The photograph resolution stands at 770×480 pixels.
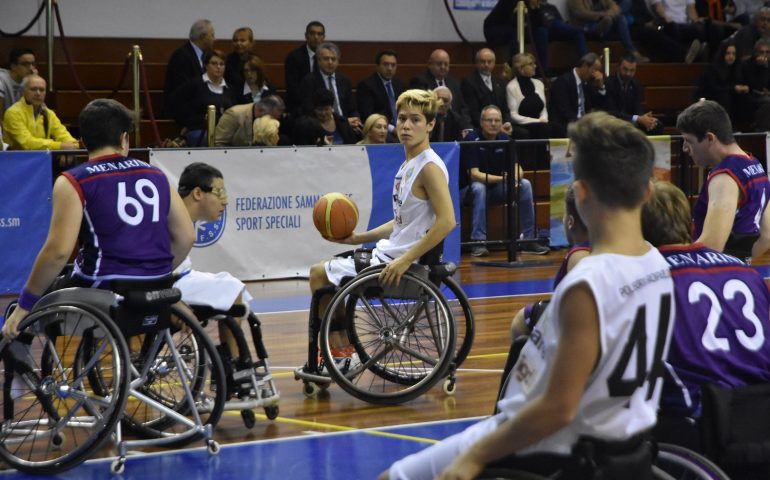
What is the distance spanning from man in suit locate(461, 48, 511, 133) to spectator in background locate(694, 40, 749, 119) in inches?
128

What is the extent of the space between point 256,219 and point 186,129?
67.6 inches

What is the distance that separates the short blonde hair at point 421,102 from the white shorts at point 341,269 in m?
0.73

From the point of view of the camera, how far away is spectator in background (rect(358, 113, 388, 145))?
10.4 meters

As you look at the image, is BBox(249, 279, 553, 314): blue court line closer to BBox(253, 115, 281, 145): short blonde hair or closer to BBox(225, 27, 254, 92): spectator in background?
BBox(253, 115, 281, 145): short blonde hair

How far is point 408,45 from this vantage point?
1477cm

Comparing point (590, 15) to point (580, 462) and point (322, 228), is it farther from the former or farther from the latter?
point (580, 462)

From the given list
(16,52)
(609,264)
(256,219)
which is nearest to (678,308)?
(609,264)

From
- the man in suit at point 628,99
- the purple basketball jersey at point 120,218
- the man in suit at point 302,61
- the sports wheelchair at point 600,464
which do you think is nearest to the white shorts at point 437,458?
the sports wheelchair at point 600,464

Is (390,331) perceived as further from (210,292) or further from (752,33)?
(752,33)

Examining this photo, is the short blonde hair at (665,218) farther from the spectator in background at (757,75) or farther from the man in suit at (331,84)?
the spectator in background at (757,75)

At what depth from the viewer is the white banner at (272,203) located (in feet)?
31.3

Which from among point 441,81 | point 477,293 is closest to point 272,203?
point 477,293

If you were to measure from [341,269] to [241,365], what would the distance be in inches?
36.3

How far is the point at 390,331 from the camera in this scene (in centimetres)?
580
